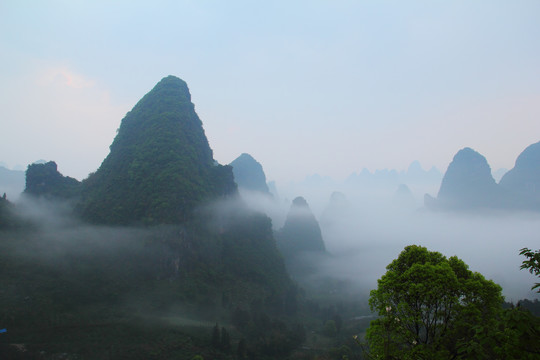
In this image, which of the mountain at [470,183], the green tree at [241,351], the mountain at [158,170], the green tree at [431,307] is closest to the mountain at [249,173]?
the mountain at [158,170]

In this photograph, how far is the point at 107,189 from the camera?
2108 inches

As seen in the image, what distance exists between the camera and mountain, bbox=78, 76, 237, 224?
49906mm

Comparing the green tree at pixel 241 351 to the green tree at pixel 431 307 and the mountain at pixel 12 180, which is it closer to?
the green tree at pixel 431 307

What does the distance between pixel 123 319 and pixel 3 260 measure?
1631 cm

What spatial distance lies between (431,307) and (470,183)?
467 ft

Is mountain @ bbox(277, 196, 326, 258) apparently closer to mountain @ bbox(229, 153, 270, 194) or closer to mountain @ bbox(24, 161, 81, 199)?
mountain @ bbox(229, 153, 270, 194)

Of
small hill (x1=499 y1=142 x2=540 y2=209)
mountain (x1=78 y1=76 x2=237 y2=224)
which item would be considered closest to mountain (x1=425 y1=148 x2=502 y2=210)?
small hill (x1=499 y1=142 x2=540 y2=209)

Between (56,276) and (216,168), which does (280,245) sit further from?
(56,276)

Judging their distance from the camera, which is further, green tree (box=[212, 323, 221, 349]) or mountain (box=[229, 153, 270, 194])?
mountain (box=[229, 153, 270, 194])

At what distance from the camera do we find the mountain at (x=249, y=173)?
118 metres

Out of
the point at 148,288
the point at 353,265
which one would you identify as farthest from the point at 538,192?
the point at 148,288

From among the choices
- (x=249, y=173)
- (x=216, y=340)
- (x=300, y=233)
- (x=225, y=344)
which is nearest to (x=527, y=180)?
(x=300, y=233)

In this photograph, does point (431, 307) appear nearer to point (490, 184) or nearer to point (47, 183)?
point (47, 183)

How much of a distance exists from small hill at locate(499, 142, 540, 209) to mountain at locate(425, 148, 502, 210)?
8.42 metres
